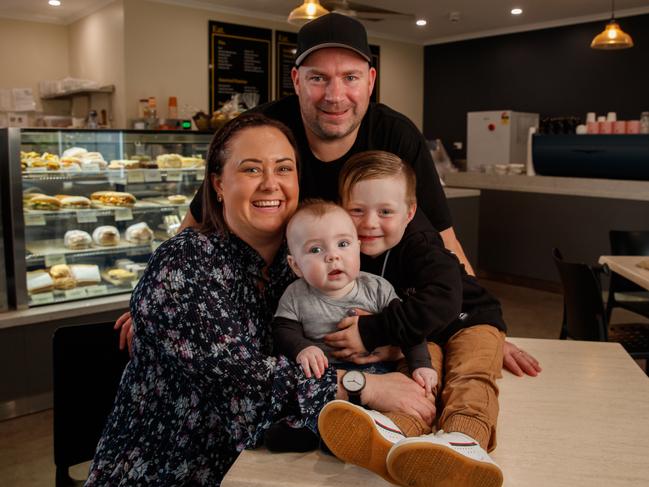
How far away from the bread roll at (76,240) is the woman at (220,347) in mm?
2312

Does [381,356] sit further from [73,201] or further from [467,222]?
[467,222]

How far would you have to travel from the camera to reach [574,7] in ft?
23.2

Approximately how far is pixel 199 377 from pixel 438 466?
1.75 feet

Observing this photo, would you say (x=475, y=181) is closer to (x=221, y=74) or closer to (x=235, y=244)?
(x=221, y=74)

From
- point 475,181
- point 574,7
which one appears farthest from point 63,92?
point 574,7

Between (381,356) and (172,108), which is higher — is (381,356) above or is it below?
below

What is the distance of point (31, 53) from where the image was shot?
7496 mm

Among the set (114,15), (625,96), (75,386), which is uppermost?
(114,15)

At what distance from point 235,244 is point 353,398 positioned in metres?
0.44

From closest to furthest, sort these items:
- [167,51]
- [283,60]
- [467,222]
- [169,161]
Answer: [169,161]
[467,222]
[167,51]
[283,60]

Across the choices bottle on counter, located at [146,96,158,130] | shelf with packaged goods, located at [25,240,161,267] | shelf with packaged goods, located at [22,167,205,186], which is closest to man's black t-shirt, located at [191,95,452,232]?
shelf with packaged goods, located at [22,167,205,186]

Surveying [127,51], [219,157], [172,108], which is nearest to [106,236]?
[219,157]

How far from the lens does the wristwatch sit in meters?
1.28

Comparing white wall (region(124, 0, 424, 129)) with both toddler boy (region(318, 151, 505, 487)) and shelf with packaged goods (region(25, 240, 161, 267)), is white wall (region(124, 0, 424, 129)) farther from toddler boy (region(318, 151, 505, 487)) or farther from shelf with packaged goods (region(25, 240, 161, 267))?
toddler boy (region(318, 151, 505, 487))
